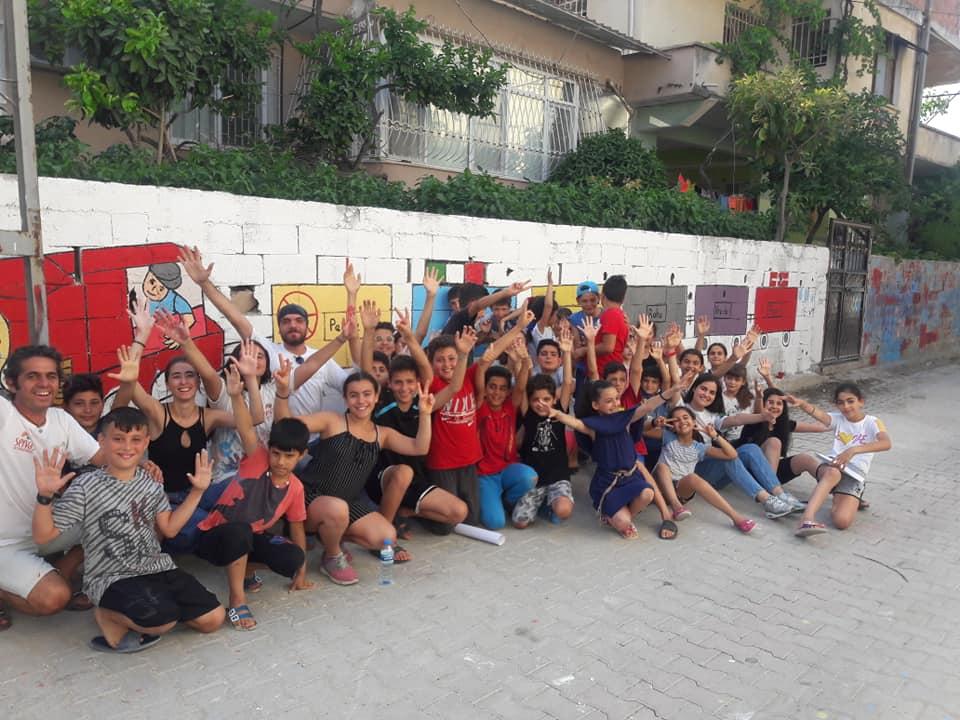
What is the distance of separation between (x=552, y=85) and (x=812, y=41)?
680 centimetres

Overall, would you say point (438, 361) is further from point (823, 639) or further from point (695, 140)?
point (695, 140)

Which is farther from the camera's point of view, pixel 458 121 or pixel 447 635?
pixel 458 121

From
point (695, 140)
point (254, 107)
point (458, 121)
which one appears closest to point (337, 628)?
point (254, 107)

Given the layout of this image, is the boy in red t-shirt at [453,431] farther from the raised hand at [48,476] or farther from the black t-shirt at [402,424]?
the raised hand at [48,476]

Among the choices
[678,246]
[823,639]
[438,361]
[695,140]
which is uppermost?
[695,140]

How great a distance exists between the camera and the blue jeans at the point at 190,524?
396 cm

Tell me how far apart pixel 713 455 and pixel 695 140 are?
10.2 meters

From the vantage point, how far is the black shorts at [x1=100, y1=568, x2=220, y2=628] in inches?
129

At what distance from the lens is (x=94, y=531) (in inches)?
133

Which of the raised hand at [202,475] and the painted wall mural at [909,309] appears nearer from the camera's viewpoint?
the raised hand at [202,475]

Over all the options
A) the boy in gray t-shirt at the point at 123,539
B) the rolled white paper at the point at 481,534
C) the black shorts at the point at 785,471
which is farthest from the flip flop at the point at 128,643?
the black shorts at the point at 785,471

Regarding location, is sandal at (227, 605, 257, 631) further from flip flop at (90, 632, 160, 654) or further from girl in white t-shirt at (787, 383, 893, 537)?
girl in white t-shirt at (787, 383, 893, 537)

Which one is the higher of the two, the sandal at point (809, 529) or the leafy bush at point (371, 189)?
the leafy bush at point (371, 189)

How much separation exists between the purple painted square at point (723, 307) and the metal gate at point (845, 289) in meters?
2.36
